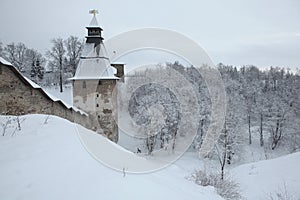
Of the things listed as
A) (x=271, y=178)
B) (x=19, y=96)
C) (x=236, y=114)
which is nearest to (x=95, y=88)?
(x=19, y=96)

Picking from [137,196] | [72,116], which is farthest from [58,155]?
[72,116]

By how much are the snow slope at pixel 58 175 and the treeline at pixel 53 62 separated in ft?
109

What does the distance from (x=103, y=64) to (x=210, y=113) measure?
14.5m

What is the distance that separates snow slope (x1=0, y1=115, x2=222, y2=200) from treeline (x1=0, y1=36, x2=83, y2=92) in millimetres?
33259

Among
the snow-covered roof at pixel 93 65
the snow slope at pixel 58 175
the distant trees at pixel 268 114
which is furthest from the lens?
the distant trees at pixel 268 114

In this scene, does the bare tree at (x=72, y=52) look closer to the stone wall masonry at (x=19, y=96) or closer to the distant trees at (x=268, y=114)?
the distant trees at (x=268, y=114)

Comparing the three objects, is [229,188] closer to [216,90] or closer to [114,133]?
[114,133]

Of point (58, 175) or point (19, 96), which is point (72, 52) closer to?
point (19, 96)

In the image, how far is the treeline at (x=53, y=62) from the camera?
36.1 m

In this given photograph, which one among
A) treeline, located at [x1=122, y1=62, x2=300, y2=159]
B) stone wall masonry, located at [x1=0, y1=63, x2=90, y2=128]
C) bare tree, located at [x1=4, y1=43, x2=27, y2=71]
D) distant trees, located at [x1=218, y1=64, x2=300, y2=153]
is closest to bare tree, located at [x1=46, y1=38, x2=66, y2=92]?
bare tree, located at [x1=4, y1=43, x2=27, y2=71]

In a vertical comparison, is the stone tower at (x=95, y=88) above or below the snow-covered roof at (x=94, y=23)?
below

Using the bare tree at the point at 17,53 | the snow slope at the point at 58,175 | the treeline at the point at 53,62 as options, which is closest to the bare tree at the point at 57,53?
the treeline at the point at 53,62

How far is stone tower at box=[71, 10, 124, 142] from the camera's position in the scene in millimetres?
12734

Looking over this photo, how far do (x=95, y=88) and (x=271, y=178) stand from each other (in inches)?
403
